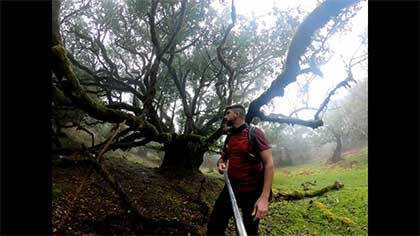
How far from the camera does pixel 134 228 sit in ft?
20.4

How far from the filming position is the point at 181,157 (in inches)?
535

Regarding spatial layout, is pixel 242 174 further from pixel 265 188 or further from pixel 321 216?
pixel 321 216

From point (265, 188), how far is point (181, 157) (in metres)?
9.72

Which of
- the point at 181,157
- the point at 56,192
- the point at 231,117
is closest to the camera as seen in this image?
the point at 231,117

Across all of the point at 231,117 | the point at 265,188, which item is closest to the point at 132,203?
the point at 231,117

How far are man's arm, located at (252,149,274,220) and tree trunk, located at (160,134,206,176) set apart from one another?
8770 millimetres

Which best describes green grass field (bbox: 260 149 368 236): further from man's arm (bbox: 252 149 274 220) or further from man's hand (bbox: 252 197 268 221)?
man's hand (bbox: 252 197 268 221)

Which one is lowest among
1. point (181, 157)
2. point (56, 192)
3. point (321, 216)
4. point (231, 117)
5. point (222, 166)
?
point (321, 216)

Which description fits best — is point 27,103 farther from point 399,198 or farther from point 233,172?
point 233,172

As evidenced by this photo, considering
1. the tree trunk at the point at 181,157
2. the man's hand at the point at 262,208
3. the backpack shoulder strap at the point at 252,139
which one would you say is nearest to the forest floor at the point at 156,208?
the tree trunk at the point at 181,157

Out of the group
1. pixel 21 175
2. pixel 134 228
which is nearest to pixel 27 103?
pixel 21 175

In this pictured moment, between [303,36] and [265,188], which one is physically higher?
[303,36]

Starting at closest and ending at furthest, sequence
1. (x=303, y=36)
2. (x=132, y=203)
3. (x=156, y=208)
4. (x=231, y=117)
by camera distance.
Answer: (x=231, y=117), (x=132, y=203), (x=303, y=36), (x=156, y=208)

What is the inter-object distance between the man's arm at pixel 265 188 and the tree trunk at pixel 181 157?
8770 millimetres
